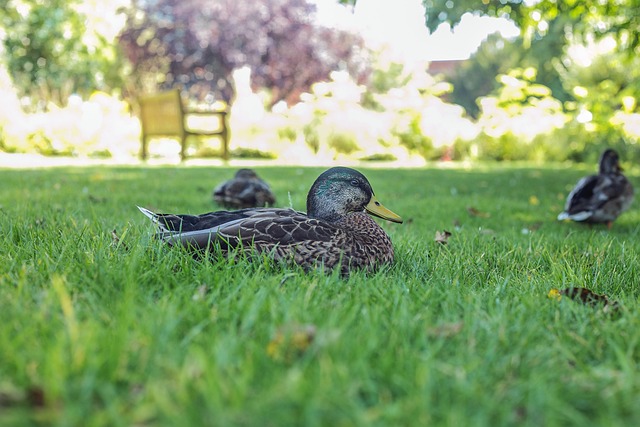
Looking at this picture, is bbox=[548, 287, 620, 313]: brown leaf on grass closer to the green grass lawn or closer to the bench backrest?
the green grass lawn

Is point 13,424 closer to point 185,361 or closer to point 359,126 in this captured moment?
point 185,361

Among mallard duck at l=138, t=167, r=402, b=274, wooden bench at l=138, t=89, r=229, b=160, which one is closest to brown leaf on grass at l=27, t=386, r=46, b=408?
mallard duck at l=138, t=167, r=402, b=274

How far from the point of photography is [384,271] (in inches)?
A: 104

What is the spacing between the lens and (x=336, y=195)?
9.24ft

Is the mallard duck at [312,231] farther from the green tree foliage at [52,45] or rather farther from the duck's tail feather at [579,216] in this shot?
the green tree foliage at [52,45]

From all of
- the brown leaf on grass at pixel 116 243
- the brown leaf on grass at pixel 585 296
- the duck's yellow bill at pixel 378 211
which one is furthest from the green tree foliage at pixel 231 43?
the brown leaf on grass at pixel 585 296

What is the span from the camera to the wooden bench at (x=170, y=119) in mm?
13266

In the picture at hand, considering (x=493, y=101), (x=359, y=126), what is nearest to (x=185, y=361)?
(x=359, y=126)

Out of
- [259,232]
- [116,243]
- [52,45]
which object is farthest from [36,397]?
[52,45]

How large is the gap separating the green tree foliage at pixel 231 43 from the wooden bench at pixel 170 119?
13.1m

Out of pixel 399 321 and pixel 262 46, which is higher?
pixel 262 46

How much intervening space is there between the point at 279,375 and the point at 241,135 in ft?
51.9

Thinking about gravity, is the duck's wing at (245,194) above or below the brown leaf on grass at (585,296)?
above

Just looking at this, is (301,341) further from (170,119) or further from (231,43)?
(231,43)
